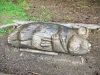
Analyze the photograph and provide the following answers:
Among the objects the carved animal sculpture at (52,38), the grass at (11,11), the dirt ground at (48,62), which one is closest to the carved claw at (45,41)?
the carved animal sculpture at (52,38)

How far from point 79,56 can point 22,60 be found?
125cm

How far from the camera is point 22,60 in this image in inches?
165

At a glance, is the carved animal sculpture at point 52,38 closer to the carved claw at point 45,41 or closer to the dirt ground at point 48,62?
the carved claw at point 45,41

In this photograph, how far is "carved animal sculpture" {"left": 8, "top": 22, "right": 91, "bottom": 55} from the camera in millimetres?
3877

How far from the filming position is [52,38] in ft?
12.9

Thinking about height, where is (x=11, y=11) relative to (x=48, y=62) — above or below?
above

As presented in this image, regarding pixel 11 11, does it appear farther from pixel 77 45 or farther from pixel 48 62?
pixel 77 45

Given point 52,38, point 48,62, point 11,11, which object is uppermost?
point 11,11

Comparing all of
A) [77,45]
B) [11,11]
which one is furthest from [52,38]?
[11,11]

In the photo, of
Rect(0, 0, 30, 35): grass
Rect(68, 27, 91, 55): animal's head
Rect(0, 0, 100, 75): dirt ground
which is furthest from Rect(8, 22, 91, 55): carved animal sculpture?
Rect(0, 0, 30, 35): grass

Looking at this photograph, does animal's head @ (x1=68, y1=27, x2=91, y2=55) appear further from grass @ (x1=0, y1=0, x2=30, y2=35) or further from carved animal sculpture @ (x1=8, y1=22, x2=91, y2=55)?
grass @ (x1=0, y1=0, x2=30, y2=35)

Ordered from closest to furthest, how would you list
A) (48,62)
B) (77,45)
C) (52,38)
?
(77,45)
(52,38)
(48,62)

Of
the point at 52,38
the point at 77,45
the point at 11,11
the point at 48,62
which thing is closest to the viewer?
the point at 77,45

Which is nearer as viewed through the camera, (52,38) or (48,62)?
(52,38)
